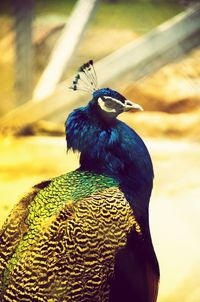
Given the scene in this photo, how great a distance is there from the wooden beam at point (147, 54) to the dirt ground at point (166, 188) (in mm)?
254

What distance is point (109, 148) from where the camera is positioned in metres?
1.43

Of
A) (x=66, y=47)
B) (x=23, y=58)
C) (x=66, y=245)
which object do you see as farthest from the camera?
(x=23, y=58)

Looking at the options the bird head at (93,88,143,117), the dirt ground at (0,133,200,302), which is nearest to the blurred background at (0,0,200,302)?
the dirt ground at (0,133,200,302)

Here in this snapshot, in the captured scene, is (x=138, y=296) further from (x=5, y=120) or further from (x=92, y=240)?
(x=5, y=120)

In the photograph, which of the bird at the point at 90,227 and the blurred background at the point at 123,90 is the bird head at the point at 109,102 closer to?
the bird at the point at 90,227

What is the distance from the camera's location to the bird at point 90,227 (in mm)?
1258

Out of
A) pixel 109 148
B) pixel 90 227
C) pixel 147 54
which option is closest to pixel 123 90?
pixel 147 54

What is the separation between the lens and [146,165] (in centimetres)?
146

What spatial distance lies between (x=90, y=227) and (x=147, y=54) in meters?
1.20

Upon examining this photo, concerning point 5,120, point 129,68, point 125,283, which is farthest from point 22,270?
point 5,120

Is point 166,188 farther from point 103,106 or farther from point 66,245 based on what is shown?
A: point 66,245

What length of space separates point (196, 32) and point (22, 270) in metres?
1.30

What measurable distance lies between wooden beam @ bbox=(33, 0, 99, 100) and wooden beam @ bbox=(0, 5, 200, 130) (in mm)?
79

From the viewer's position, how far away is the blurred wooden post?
9.08 ft
